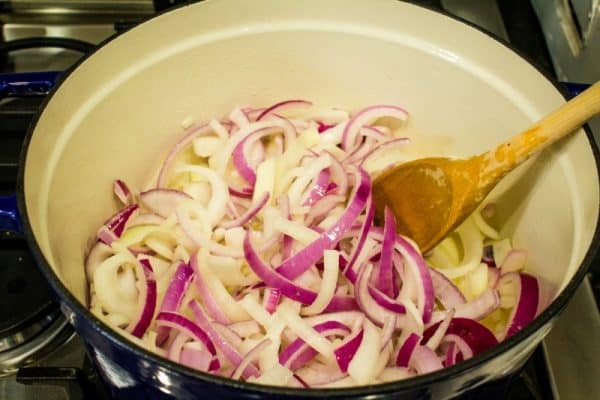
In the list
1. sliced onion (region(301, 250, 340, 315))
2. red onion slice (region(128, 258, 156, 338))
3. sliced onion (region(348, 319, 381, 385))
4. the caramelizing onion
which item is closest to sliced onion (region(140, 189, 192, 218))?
the caramelizing onion

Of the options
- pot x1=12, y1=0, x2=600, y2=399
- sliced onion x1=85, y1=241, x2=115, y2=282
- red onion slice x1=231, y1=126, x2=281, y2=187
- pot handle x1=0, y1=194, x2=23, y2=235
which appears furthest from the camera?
red onion slice x1=231, y1=126, x2=281, y2=187

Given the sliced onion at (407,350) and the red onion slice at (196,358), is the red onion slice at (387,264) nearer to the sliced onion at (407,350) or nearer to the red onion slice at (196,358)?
the sliced onion at (407,350)

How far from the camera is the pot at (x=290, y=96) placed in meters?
0.96

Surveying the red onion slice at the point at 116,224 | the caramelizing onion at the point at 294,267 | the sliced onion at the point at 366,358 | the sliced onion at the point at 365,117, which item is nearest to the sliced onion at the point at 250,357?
the caramelizing onion at the point at 294,267

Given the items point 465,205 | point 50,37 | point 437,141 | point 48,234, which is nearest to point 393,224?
point 465,205

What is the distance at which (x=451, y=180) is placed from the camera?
1059 millimetres

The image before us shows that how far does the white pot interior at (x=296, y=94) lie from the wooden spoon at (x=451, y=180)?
0.06 meters

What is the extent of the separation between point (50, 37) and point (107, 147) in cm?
37

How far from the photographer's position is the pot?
962 mm

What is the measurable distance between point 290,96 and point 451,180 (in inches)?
13.2

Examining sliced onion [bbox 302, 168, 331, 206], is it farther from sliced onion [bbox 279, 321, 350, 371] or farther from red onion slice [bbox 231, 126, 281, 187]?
sliced onion [bbox 279, 321, 350, 371]

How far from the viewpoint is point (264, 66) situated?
1199 mm

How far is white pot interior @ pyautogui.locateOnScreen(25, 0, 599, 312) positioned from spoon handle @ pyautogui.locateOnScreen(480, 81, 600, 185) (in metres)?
0.05

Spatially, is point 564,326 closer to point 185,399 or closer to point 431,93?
point 431,93
